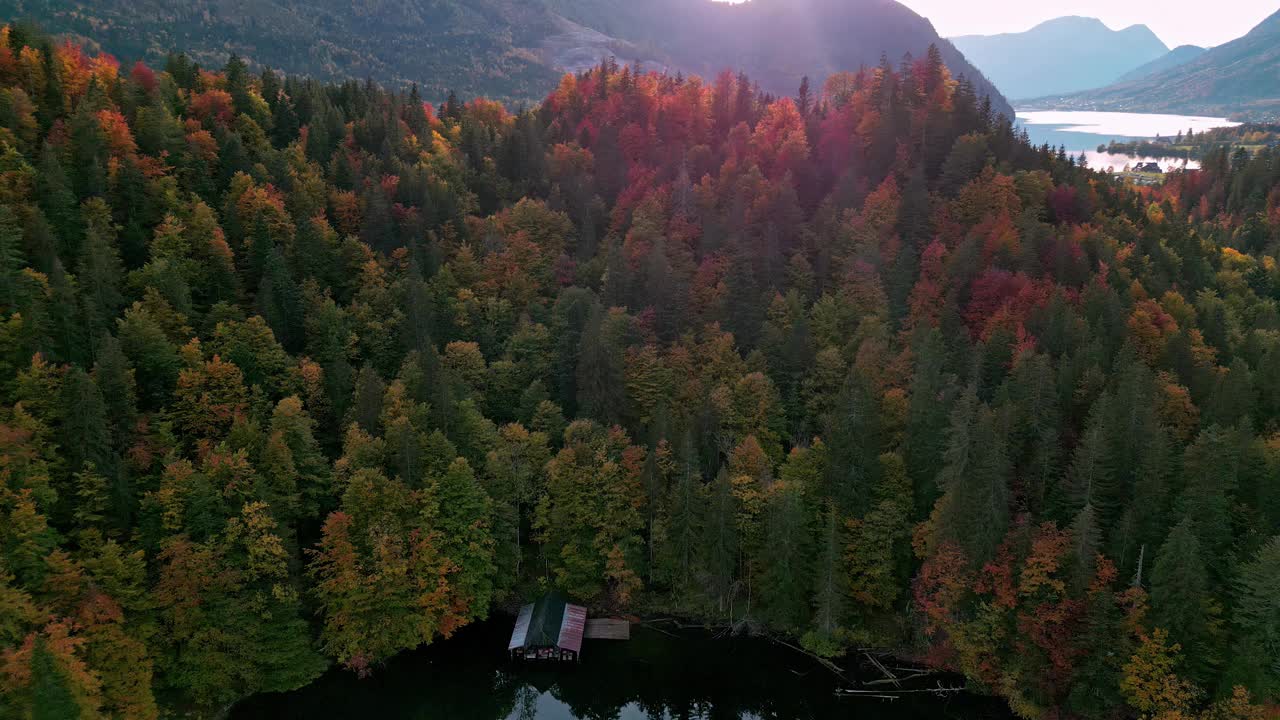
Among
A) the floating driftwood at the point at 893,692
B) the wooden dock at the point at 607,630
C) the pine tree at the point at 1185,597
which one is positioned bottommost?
the floating driftwood at the point at 893,692

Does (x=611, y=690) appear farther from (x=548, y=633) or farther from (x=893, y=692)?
(x=893, y=692)

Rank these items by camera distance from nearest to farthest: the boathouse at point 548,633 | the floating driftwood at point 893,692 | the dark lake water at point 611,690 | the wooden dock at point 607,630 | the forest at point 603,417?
the forest at point 603,417 < the dark lake water at point 611,690 < the floating driftwood at point 893,692 < the boathouse at point 548,633 < the wooden dock at point 607,630

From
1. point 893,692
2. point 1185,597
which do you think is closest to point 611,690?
point 893,692

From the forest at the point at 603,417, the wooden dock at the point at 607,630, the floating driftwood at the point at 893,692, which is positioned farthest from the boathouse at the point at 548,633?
the floating driftwood at the point at 893,692

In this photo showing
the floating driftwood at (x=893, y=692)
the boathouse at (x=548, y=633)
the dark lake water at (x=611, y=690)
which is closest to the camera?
the dark lake water at (x=611, y=690)

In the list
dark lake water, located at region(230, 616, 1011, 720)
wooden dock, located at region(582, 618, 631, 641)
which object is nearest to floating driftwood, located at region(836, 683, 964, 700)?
dark lake water, located at region(230, 616, 1011, 720)

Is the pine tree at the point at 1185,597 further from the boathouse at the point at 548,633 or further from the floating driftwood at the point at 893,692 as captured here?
the boathouse at the point at 548,633

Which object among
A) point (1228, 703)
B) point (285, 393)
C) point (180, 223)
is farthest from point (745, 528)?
point (180, 223)
